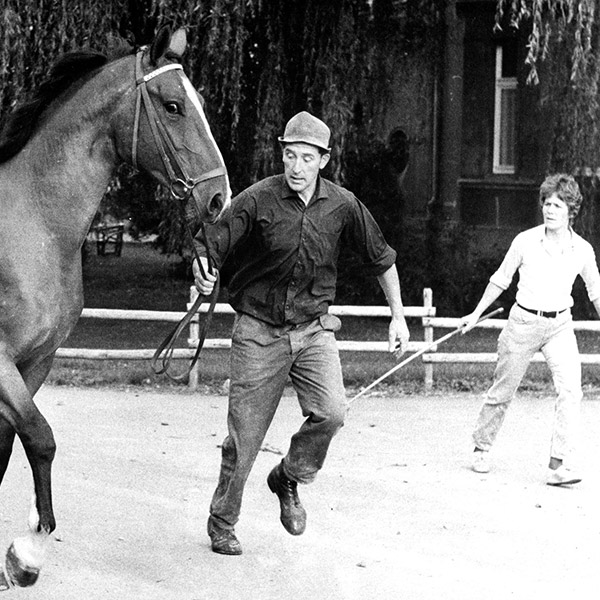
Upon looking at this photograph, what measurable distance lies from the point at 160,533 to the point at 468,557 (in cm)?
153

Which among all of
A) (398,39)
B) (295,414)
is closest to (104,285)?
(398,39)

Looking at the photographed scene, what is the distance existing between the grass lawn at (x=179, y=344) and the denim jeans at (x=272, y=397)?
17.7 feet

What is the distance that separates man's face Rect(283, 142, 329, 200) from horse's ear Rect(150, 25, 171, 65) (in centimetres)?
89

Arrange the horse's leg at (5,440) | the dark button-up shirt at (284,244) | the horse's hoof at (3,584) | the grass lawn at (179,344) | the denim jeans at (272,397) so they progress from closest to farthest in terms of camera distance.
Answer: the horse's hoof at (3,584) → the horse's leg at (5,440) → the dark button-up shirt at (284,244) → the denim jeans at (272,397) → the grass lawn at (179,344)

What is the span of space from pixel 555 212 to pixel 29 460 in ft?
13.2

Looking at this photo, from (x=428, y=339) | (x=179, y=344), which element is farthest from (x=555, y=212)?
(x=179, y=344)

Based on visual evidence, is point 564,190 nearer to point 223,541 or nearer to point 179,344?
point 223,541

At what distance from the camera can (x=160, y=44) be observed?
207 inches

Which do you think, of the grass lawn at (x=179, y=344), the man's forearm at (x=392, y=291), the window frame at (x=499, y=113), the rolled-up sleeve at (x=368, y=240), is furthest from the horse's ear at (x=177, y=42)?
the window frame at (x=499, y=113)

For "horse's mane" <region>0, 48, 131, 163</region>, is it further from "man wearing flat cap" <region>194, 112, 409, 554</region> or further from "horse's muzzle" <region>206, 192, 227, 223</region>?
"man wearing flat cap" <region>194, 112, 409, 554</region>

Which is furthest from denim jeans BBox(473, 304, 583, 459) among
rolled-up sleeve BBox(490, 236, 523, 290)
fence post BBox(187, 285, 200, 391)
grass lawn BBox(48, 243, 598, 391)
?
fence post BBox(187, 285, 200, 391)

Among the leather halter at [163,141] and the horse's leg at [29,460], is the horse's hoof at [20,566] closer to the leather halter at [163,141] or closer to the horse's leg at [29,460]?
the horse's leg at [29,460]

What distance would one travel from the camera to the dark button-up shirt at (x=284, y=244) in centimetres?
603

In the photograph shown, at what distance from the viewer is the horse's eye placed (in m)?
5.26
